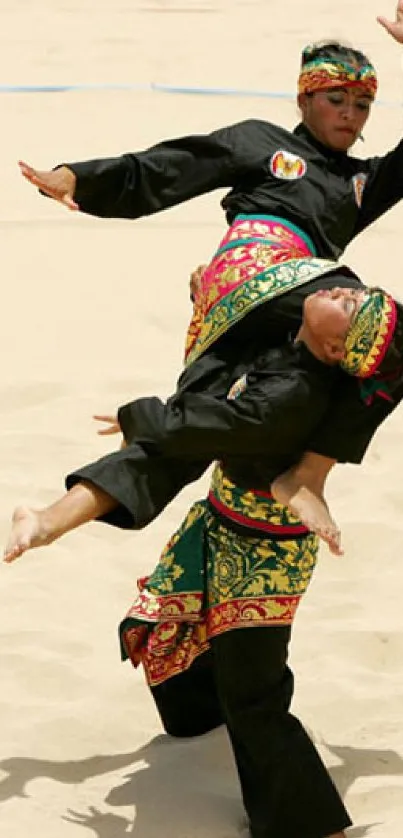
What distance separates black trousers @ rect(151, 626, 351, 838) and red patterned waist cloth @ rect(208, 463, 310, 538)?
25 cm

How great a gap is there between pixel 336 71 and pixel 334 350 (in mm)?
828

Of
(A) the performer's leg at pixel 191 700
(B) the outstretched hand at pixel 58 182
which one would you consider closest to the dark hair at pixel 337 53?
(B) the outstretched hand at pixel 58 182

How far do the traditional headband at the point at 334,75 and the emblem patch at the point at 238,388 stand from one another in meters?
0.83

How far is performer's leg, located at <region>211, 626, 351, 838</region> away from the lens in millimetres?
4652

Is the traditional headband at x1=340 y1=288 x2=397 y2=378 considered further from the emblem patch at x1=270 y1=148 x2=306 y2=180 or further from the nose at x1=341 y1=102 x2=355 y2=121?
the nose at x1=341 y1=102 x2=355 y2=121

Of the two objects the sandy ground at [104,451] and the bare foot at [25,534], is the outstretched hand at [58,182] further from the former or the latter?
the sandy ground at [104,451]

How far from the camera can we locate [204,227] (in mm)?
9789

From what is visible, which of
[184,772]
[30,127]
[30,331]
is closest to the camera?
[184,772]

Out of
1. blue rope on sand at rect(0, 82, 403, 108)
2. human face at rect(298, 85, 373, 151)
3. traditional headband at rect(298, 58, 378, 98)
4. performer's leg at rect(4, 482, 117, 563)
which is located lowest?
blue rope on sand at rect(0, 82, 403, 108)

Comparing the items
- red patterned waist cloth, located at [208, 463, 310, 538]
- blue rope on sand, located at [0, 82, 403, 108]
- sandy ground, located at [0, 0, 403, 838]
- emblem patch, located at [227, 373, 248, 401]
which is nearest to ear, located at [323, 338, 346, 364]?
emblem patch, located at [227, 373, 248, 401]

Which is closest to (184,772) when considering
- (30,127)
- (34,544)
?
(34,544)

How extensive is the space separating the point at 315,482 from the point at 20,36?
30.7ft

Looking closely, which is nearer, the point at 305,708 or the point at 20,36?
the point at 305,708

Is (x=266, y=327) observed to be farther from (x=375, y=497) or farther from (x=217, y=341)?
(x=375, y=497)
